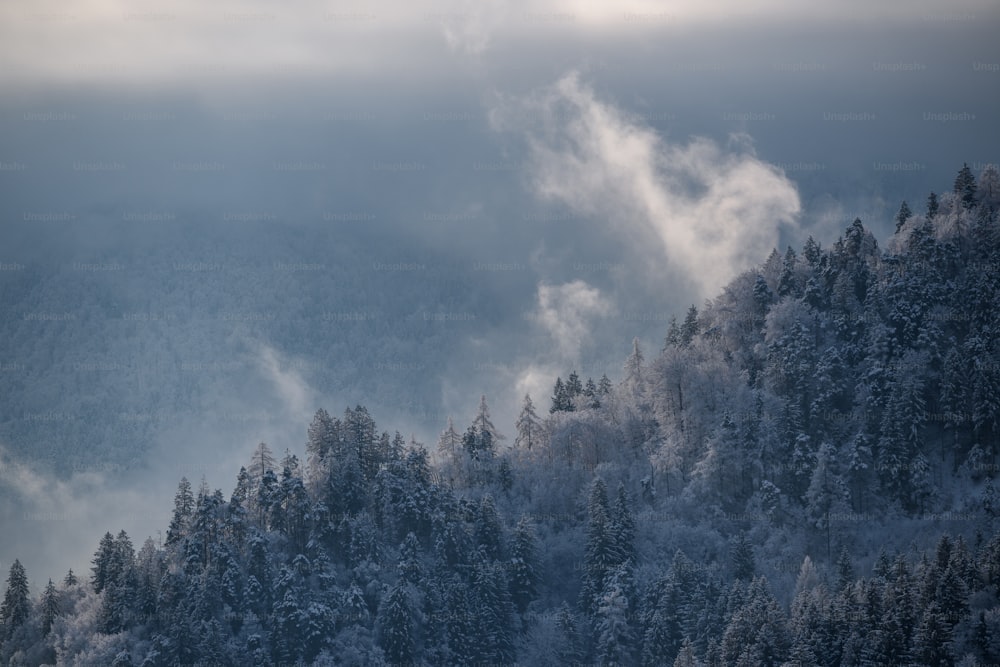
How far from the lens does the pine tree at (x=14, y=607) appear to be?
17375 cm

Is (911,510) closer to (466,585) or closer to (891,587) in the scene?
(891,587)

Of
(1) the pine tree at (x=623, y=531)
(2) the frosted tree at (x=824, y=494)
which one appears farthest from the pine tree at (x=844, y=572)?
(1) the pine tree at (x=623, y=531)

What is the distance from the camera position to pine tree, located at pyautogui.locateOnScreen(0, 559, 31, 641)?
17375cm

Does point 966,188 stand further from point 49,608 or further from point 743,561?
point 49,608

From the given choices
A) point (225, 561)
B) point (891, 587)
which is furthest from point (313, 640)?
point (891, 587)

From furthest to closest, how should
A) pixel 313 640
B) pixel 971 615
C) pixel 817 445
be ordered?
pixel 817 445 < pixel 313 640 < pixel 971 615

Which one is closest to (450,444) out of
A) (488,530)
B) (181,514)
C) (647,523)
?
(488,530)

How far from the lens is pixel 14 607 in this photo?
17425 cm

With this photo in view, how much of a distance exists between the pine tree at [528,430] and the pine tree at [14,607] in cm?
5922

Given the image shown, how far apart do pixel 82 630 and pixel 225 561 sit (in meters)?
16.5

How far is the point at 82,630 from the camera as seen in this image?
17025 cm

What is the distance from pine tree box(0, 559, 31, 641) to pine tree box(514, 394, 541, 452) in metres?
59.2

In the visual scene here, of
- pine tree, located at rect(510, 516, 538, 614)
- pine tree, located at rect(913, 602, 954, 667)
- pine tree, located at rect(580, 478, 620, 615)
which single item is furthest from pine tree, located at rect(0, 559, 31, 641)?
pine tree, located at rect(913, 602, 954, 667)

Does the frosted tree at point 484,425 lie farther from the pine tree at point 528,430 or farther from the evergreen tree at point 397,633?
the evergreen tree at point 397,633
